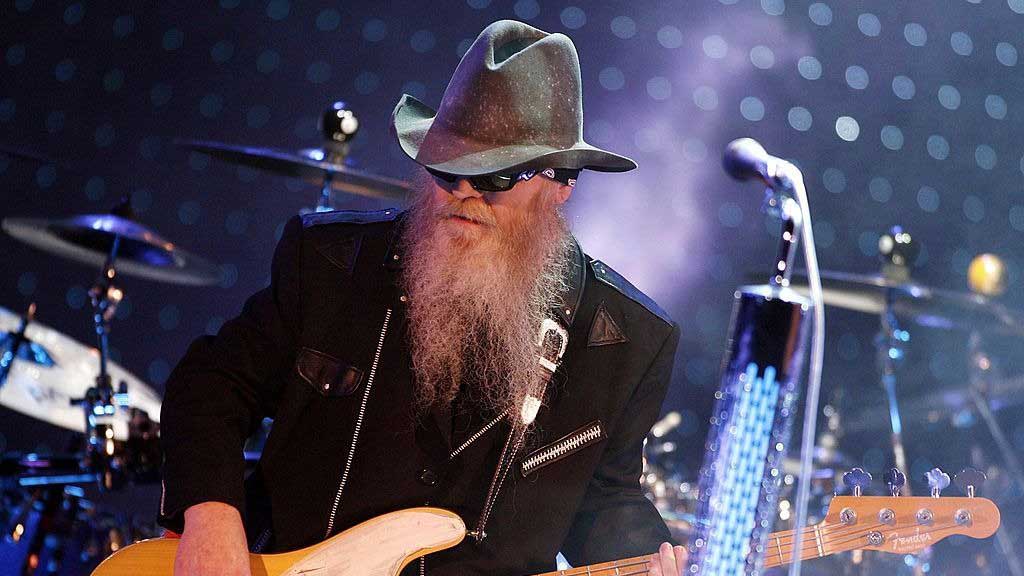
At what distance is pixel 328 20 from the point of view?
5547 millimetres

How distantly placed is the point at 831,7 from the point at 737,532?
5358 mm

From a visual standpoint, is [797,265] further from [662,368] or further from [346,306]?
[346,306]

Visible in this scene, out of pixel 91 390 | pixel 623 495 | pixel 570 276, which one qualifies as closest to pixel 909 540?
pixel 623 495

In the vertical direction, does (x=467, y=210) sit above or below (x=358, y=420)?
above

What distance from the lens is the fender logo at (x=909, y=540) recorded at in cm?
216

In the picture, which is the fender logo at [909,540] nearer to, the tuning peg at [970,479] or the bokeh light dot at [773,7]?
the tuning peg at [970,479]

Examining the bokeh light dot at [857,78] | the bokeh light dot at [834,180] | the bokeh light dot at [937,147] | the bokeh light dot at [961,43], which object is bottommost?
the bokeh light dot at [834,180]

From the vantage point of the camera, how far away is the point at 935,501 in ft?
7.10

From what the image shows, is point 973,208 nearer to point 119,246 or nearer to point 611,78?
point 611,78

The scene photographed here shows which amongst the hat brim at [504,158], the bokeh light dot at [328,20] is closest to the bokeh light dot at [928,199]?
the bokeh light dot at [328,20]

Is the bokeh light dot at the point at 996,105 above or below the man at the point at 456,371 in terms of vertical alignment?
above

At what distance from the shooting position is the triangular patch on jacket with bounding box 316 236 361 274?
8.08 feet

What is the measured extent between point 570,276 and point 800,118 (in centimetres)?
380

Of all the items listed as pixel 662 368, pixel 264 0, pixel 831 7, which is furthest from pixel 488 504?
pixel 831 7
